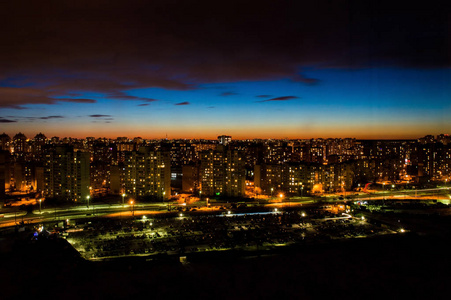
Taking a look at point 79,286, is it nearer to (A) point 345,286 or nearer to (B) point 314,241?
(A) point 345,286

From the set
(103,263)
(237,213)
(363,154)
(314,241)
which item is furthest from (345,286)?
(363,154)

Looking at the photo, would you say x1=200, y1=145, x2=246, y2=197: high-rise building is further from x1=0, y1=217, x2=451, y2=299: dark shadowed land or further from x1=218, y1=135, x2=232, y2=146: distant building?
x1=218, y1=135, x2=232, y2=146: distant building

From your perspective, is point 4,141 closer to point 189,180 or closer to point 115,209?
point 189,180

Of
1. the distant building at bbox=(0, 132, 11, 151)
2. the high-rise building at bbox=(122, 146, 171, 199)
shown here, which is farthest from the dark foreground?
the distant building at bbox=(0, 132, 11, 151)

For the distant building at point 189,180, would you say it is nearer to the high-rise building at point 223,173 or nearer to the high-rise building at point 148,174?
the high-rise building at point 223,173

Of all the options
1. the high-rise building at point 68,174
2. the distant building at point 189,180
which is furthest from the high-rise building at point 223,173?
the high-rise building at point 68,174

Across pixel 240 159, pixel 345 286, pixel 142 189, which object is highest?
pixel 240 159
